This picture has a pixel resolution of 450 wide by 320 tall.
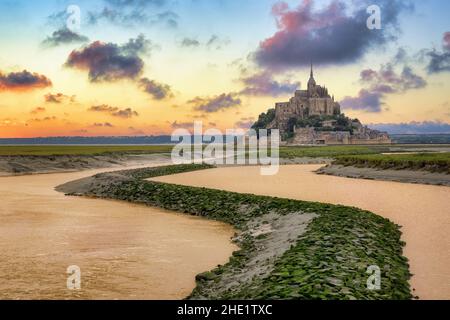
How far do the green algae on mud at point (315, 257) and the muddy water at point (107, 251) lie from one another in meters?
0.97

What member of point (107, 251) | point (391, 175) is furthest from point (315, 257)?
point (391, 175)

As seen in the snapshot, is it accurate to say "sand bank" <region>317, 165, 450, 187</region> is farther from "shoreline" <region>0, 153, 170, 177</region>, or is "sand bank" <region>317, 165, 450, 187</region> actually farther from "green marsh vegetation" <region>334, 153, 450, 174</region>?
"shoreline" <region>0, 153, 170, 177</region>

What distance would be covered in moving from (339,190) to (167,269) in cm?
→ 2211

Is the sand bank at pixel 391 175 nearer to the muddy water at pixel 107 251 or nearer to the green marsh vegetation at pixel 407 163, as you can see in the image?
the green marsh vegetation at pixel 407 163

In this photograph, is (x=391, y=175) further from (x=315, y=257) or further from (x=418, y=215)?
(x=315, y=257)

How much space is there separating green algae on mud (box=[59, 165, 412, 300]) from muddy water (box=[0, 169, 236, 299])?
0.97 m

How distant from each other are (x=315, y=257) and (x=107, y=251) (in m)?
7.06

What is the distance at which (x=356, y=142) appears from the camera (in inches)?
7667

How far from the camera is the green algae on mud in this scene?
9297mm

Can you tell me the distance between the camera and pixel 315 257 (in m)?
11.5

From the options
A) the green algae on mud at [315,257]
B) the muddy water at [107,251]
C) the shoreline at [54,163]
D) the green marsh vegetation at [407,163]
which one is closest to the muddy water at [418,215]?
the green algae on mud at [315,257]

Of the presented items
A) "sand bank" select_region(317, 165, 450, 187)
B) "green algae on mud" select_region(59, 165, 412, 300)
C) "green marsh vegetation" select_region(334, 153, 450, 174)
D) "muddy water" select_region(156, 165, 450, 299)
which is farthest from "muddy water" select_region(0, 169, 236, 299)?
"green marsh vegetation" select_region(334, 153, 450, 174)
